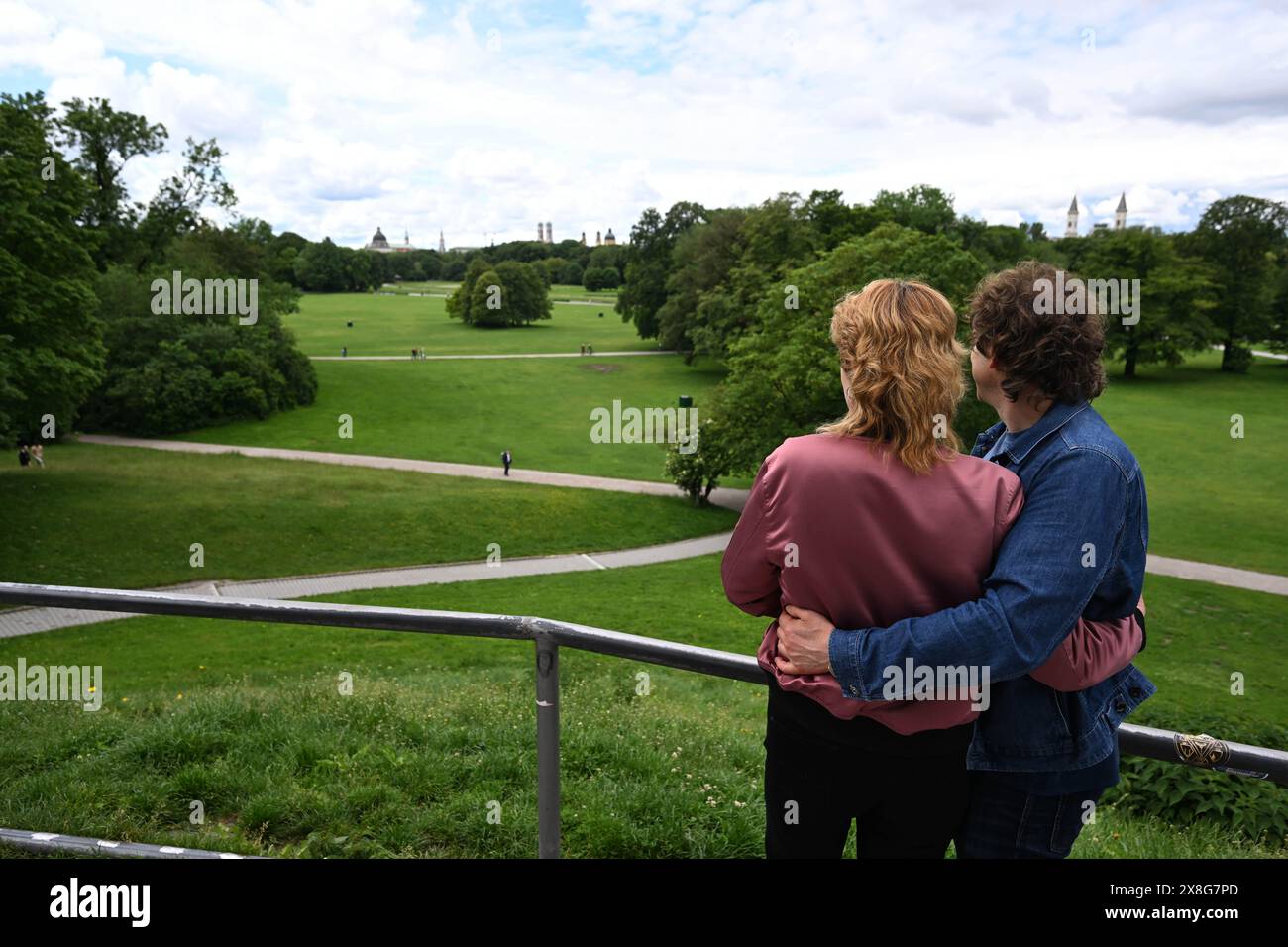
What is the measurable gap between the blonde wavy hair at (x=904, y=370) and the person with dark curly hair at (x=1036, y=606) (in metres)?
0.23

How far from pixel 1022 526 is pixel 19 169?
114ft

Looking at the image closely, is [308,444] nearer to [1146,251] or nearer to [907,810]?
[907,810]

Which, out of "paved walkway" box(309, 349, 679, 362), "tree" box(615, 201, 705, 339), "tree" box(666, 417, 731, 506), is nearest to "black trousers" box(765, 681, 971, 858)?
"tree" box(666, 417, 731, 506)

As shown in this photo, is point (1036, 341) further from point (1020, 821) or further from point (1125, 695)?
point (1020, 821)

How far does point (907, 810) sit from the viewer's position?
2.63 m

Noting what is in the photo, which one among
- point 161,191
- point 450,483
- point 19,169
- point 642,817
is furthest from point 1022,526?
point 161,191

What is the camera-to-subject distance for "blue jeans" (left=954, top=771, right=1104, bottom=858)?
270cm

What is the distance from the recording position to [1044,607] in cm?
240

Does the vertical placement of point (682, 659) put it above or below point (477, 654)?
above

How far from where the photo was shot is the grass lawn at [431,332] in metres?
86.8

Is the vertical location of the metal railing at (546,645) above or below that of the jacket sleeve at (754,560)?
Answer: below

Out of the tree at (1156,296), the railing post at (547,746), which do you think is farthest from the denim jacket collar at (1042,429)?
the tree at (1156,296)

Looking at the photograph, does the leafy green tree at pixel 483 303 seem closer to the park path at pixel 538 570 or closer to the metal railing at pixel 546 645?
the park path at pixel 538 570

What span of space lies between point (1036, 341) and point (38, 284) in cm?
3380
